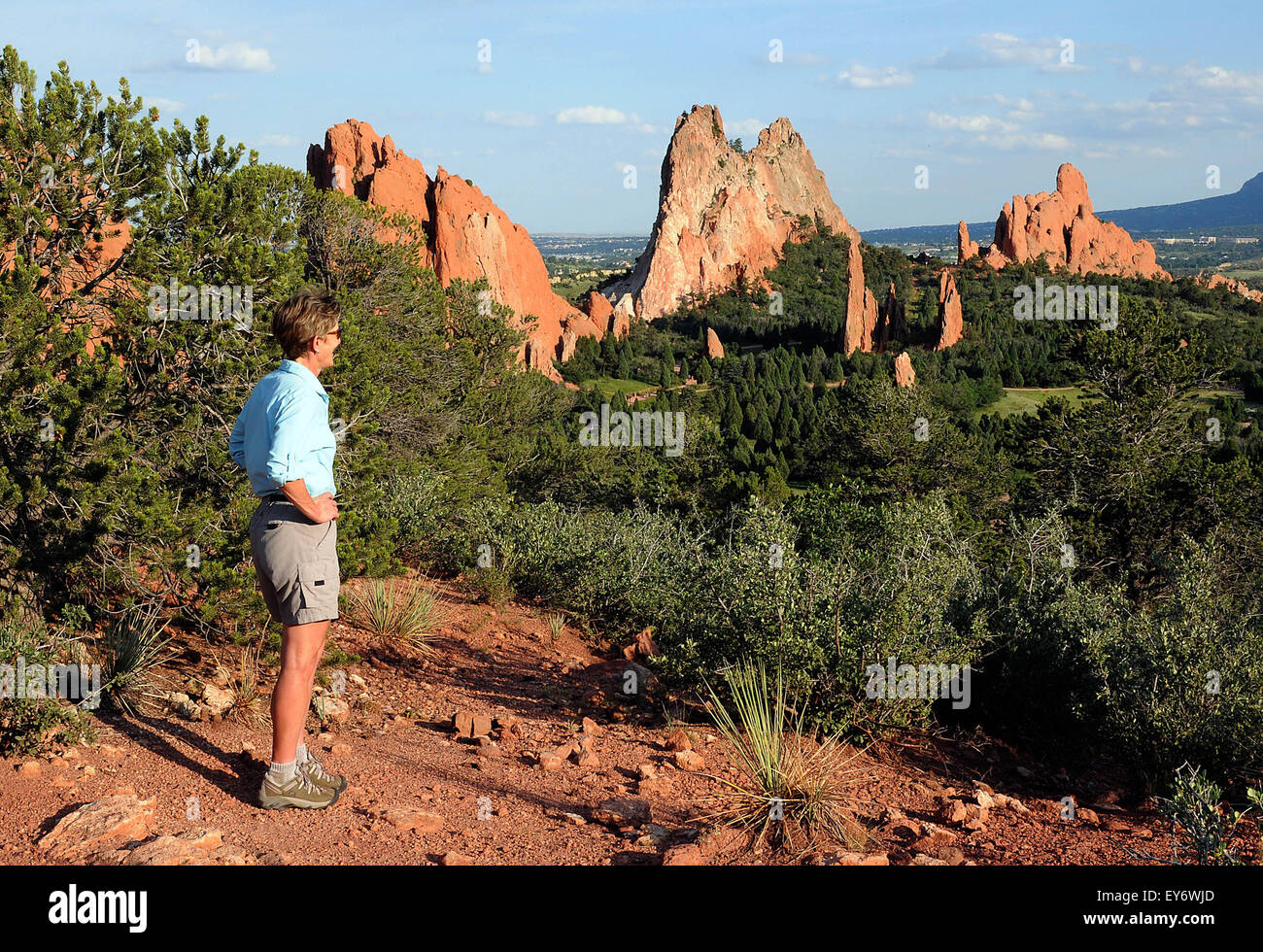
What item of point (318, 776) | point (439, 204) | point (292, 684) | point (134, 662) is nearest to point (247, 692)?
point (134, 662)

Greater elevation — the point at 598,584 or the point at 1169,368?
the point at 1169,368

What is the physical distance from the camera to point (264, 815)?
3213 mm

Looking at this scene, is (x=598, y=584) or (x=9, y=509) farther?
(x=598, y=584)

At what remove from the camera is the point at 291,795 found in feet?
10.6

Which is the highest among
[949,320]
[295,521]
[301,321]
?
[949,320]

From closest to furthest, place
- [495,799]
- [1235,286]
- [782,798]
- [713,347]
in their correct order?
[782,798] → [495,799] → [713,347] → [1235,286]

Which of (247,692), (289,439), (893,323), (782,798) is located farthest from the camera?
(893,323)

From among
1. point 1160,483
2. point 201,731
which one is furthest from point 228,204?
point 1160,483

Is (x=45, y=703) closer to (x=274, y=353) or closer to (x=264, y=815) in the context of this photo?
(x=264, y=815)

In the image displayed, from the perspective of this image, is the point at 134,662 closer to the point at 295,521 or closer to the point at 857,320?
the point at 295,521

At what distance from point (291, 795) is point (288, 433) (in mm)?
1266

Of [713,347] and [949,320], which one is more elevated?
[949,320]

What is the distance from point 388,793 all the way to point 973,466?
2437 centimetres

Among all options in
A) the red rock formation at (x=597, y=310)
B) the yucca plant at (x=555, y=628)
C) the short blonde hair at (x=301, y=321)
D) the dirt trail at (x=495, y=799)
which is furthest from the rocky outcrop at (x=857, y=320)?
the short blonde hair at (x=301, y=321)
